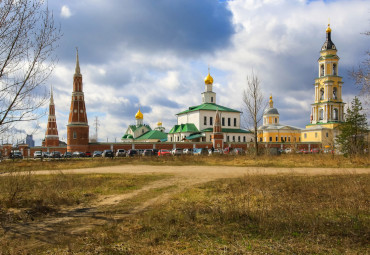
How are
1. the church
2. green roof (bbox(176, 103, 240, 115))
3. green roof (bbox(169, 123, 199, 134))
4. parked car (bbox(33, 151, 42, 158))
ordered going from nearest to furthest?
parked car (bbox(33, 151, 42, 158)), the church, green roof (bbox(169, 123, 199, 134)), green roof (bbox(176, 103, 240, 115))

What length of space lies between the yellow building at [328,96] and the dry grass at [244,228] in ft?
182

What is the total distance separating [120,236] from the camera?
19.7 ft

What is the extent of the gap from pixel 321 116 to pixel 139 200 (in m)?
61.0

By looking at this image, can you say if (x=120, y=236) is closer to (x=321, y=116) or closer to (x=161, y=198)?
(x=161, y=198)

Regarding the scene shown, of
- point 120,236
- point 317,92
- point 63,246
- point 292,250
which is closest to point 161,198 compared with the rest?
point 120,236

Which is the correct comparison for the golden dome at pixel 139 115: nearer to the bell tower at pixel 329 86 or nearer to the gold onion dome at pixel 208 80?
the gold onion dome at pixel 208 80

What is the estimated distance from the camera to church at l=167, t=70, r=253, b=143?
6587 centimetres

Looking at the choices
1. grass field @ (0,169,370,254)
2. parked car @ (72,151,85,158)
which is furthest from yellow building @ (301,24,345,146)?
grass field @ (0,169,370,254)

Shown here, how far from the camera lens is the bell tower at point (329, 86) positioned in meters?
59.8

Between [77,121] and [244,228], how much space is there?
45.9 metres

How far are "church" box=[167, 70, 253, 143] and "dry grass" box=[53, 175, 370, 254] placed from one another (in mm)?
54212

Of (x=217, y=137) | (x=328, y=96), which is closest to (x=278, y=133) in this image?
(x=328, y=96)

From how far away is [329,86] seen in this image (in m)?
60.0

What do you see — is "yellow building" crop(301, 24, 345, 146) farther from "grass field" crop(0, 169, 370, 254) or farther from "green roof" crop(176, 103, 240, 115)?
"grass field" crop(0, 169, 370, 254)
